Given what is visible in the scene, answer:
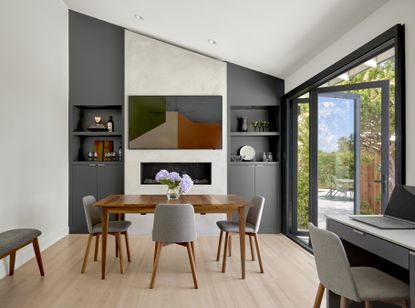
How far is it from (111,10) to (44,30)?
0.99 metres

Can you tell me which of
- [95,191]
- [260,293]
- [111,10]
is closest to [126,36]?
[111,10]

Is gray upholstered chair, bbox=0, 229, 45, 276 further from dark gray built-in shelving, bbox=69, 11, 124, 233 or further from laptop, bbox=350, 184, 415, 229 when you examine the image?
laptop, bbox=350, 184, 415, 229

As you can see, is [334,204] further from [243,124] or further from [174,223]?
[174,223]

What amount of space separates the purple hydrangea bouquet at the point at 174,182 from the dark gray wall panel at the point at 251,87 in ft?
7.07

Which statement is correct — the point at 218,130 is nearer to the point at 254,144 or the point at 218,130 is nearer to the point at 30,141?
the point at 254,144

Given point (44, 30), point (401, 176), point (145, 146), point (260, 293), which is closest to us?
point (401, 176)

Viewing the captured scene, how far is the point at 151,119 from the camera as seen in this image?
5125 mm

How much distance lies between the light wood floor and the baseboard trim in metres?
0.08

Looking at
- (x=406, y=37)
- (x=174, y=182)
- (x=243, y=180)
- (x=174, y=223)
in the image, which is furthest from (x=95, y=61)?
(x=406, y=37)

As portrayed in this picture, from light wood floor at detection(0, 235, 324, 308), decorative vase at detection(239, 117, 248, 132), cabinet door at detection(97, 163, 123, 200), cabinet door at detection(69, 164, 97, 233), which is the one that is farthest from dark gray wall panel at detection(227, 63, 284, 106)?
cabinet door at detection(69, 164, 97, 233)

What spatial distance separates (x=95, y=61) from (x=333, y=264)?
4832mm

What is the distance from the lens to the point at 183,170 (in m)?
5.31

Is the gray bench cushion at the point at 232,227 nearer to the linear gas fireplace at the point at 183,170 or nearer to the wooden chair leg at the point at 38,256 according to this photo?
the linear gas fireplace at the point at 183,170

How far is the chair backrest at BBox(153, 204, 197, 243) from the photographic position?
293 centimetres
